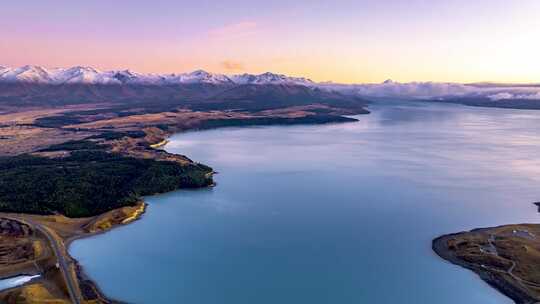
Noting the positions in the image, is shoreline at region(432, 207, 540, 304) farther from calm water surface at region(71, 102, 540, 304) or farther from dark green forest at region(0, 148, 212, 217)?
dark green forest at region(0, 148, 212, 217)

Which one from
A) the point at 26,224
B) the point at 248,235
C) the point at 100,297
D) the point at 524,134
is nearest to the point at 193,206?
the point at 248,235

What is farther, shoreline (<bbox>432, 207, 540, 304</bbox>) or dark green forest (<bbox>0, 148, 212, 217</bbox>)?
dark green forest (<bbox>0, 148, 212, 217</bbox>)

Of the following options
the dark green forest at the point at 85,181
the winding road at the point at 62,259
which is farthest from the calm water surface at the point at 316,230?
the dark green forest at the point at 85,181

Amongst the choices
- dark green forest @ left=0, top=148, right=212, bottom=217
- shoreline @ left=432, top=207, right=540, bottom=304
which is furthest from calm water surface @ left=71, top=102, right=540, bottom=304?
dark green forest @ left=0, top=148, right=212, bottom=217

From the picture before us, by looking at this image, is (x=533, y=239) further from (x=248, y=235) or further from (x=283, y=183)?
(x=283, y=183)

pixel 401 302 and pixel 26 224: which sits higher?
pixel 26 224

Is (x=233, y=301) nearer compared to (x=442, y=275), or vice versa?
(x=233, y=301)

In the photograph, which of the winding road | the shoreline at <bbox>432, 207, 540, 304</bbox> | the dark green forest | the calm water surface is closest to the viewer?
the winding road

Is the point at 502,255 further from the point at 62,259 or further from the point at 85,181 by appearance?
the point at 85,181

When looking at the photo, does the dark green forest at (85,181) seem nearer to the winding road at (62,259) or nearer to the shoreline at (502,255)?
the winding road at (62,259)
